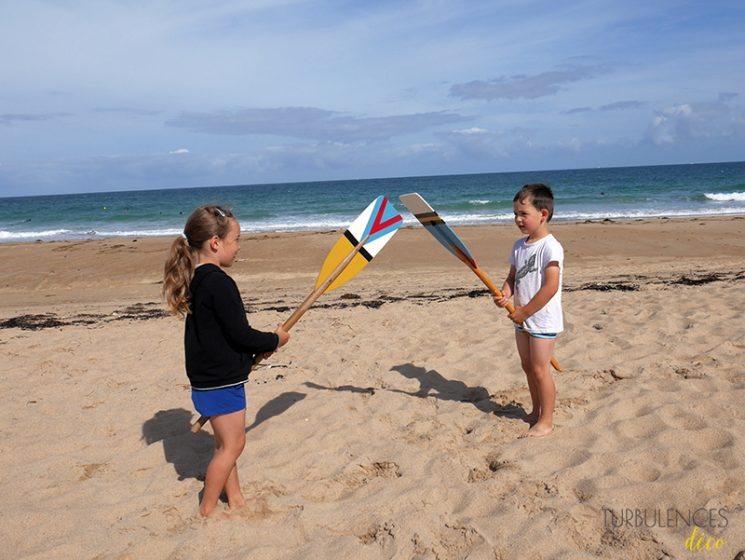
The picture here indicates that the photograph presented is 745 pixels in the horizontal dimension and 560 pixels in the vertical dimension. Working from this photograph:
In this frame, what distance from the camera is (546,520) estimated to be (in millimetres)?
2914

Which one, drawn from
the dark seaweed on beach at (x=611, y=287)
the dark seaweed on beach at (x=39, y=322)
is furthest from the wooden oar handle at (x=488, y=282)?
the dark seaweed on beach at (x=39, y=322)

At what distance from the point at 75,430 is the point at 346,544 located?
2.57 m

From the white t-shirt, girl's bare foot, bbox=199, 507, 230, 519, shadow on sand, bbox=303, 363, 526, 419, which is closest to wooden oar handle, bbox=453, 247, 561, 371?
the white t-shirt

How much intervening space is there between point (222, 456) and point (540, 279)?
85.5 inches

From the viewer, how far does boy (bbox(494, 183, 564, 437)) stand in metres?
3.83

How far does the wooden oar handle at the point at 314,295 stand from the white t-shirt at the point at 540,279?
1.11 meters

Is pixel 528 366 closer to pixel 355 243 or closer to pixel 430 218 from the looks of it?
pixel 430 218

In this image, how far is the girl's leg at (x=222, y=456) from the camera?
3.17 m

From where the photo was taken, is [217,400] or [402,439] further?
[402,439]

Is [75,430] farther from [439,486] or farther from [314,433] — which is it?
[439,486]

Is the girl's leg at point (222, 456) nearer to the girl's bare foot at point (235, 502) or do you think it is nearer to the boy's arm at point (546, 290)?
the girl's bare foot at point (235, 502)

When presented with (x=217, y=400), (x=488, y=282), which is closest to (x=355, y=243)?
(x=488, y=282)

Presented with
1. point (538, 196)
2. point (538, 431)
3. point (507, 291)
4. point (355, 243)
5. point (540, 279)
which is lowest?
point (538, 431)

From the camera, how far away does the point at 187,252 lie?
3.14 metres
